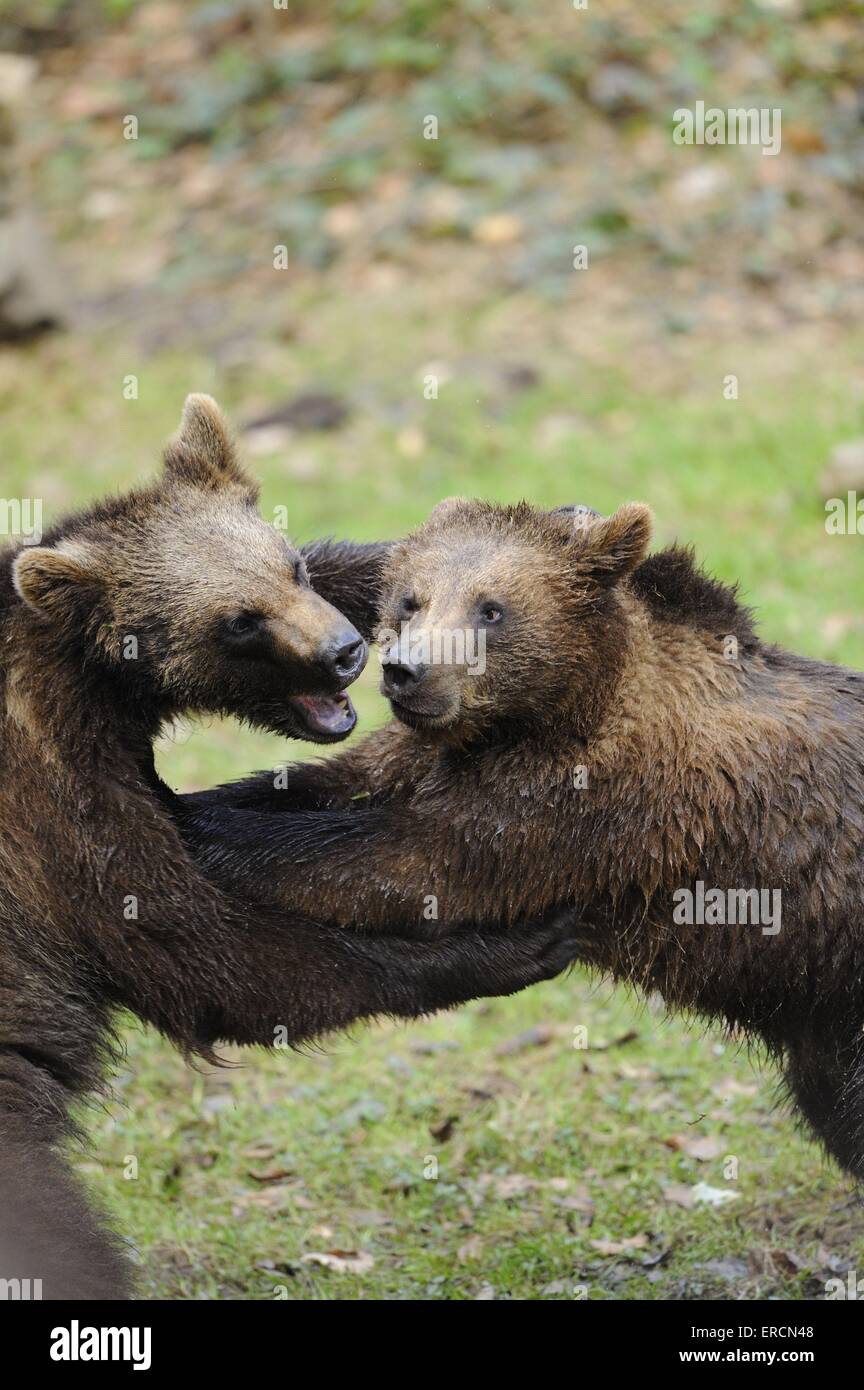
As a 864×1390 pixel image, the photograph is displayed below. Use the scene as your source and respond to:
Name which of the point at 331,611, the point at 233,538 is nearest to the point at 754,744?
the point at 331,611

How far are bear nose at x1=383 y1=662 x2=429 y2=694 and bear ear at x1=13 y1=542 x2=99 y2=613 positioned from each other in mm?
1325

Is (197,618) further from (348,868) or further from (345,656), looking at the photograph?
(348,868)

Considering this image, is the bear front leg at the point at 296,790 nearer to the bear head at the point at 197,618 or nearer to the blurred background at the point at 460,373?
the bear head at the point at 197,618

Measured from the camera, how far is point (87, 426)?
1736cm

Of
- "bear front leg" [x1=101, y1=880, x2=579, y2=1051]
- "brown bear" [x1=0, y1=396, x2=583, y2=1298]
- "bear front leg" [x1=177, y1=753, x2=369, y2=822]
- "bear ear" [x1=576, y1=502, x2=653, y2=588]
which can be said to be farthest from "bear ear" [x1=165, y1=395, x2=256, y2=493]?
"bear front leg" [x1=101, y1=880, x2=579, y2=1051]

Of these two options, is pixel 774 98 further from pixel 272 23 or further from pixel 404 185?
pixel 272 23

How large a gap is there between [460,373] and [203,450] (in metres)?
9.65

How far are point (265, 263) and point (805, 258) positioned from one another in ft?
19.6

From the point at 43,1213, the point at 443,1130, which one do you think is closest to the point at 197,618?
the point at 43,1213

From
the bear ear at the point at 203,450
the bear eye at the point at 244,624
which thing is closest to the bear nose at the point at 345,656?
the bear eye at the point at 244,624

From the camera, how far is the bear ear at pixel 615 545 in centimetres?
654

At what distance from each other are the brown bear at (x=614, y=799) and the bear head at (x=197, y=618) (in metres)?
0.39

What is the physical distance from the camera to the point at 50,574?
21.3ft

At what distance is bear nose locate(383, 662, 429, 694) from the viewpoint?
20.4 feet
